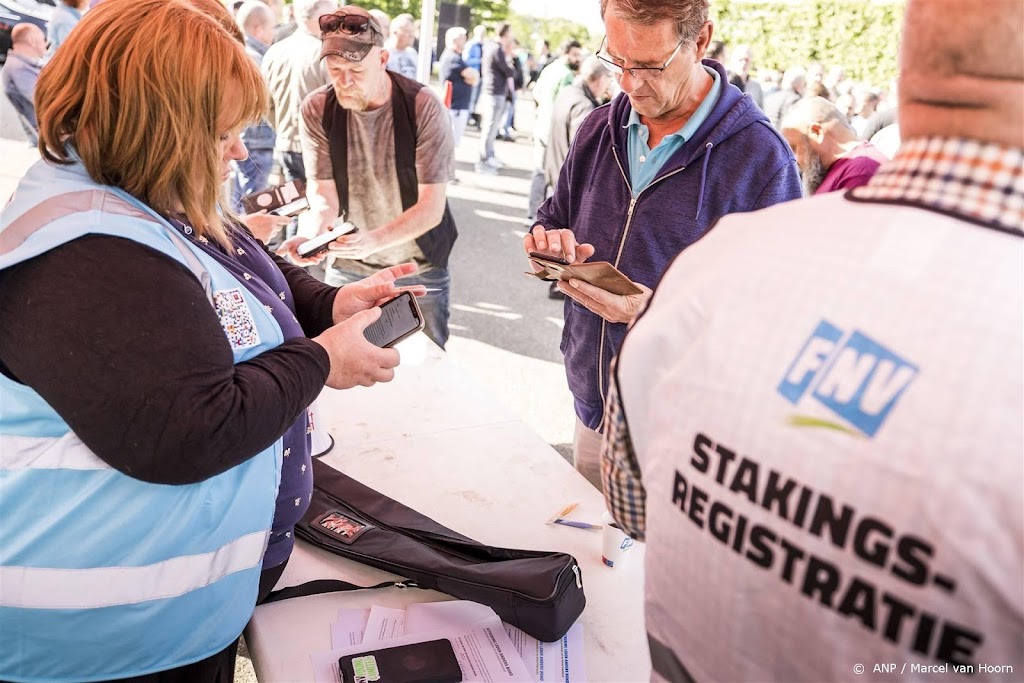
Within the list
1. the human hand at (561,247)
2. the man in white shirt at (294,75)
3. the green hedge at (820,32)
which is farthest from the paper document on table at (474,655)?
the green hedge at (820,32)

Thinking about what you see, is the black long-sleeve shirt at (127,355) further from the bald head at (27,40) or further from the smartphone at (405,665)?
the bald head at (27,40)

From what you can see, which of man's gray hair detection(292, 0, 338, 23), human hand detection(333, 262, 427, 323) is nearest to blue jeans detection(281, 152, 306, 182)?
man's gray hair detection(292, 0, 338, 23)

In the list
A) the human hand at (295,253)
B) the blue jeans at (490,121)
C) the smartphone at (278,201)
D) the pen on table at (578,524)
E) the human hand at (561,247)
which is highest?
the human hand at (561,247)

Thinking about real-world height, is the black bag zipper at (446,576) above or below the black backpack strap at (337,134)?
below

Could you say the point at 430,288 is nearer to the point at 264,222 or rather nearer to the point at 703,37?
the point at 264,222

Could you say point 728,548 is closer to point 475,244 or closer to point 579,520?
point 579,520

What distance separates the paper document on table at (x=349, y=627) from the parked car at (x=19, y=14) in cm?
675

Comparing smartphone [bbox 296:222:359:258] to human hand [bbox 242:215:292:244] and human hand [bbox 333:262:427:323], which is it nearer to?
human hand [bbox 242:215:292:244]

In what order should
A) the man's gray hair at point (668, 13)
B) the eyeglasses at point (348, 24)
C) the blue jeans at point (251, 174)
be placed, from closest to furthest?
the man's gray hair at point (668, 13) → the eyeglasses at point (348, 24) → the blue jeans at point (251, 174)

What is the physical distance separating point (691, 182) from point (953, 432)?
4.46 feet

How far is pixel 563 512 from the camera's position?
1.75 metres

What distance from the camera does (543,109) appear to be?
7.62m

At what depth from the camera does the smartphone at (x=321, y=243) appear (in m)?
2.22

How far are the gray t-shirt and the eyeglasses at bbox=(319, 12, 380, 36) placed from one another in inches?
10.2
